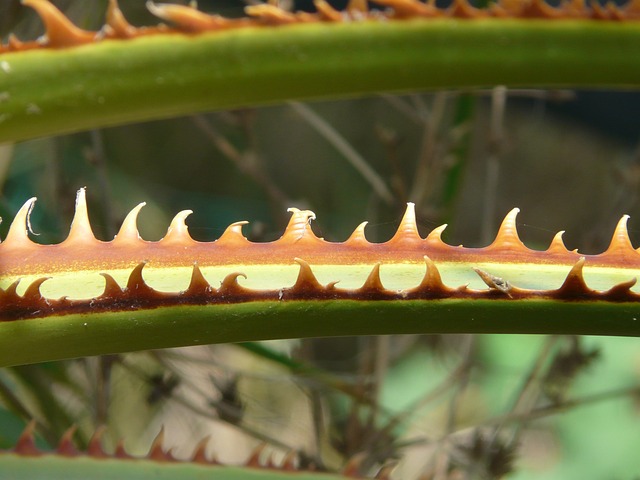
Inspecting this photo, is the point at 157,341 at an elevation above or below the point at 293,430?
above

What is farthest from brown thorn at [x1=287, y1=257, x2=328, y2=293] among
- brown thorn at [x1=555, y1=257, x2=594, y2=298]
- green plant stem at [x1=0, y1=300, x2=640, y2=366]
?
brown thorn at [x1=555, y1=257, x2=594, y2=298]

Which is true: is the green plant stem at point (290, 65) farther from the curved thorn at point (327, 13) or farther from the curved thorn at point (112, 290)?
the curved thorn at point (112, 290)

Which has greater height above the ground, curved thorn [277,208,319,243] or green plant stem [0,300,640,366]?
curved thorn [277,208,319,243]

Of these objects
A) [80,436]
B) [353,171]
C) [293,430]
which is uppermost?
[80,436]

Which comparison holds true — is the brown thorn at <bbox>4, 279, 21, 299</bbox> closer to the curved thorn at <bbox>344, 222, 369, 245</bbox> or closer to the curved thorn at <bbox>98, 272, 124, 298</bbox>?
the curved thorn at <bbox>98, 272, 124, 298</bbox>

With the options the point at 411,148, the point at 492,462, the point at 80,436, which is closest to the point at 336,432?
the point at 492,462

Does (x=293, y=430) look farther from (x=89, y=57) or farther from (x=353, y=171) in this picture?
(x=89, y=57)
